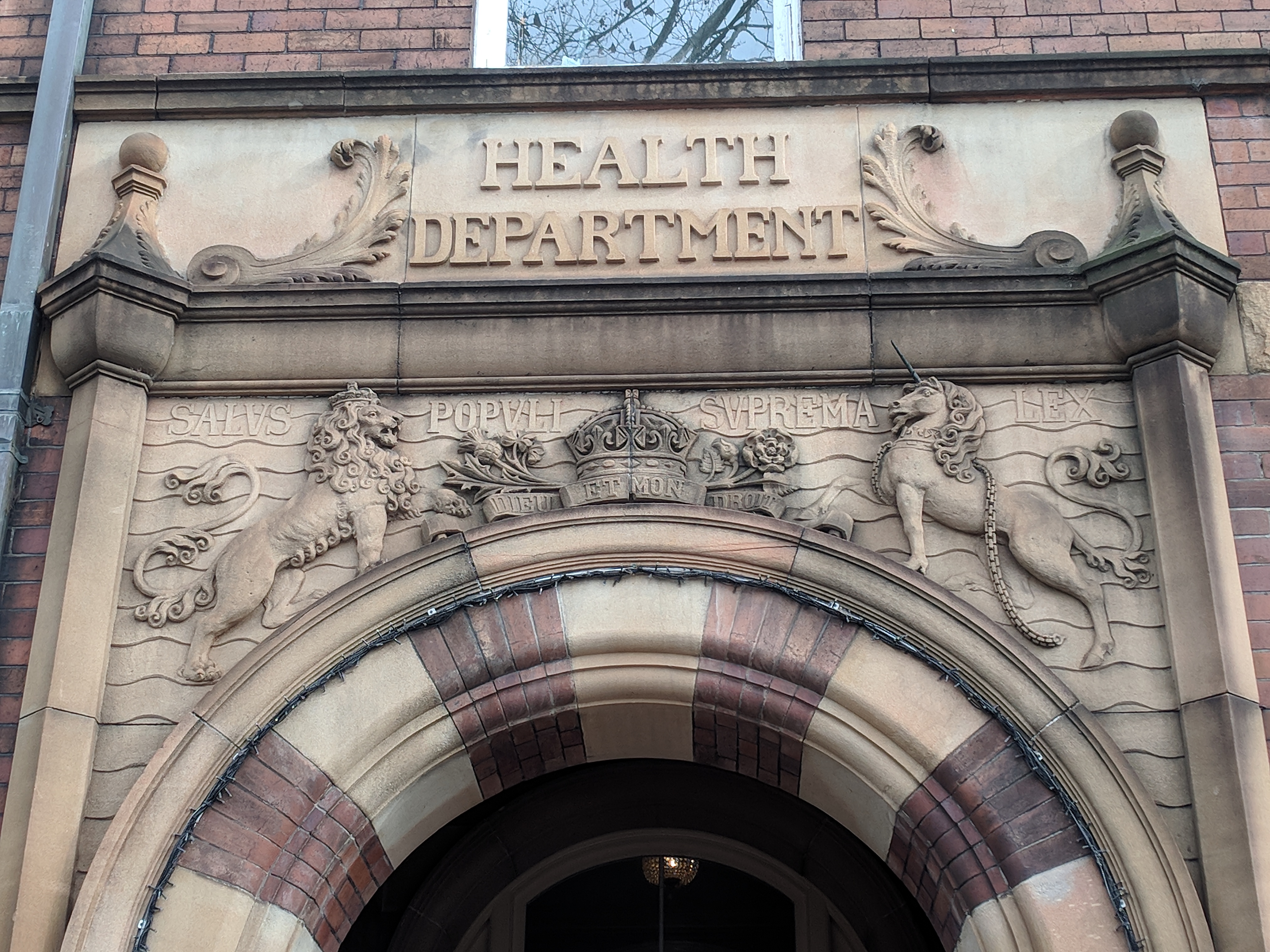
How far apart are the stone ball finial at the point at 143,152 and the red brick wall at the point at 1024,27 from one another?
106 inches

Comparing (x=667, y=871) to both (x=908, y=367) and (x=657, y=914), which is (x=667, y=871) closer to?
(x=657, y=914)

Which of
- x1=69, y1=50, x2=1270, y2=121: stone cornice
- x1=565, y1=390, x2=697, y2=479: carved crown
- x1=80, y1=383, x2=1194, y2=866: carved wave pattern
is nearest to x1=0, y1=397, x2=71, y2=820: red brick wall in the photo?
x1=80, y1=383, x2=1194, y2=866: carved wave pattern

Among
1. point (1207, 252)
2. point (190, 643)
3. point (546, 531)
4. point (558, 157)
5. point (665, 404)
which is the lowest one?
point (190, 643)

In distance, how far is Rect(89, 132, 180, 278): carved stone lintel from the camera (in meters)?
5.70

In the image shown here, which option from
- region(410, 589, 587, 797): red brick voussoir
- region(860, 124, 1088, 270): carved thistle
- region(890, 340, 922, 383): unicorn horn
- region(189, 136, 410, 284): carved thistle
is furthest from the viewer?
region(189, 136, 410, 284): carved thistle

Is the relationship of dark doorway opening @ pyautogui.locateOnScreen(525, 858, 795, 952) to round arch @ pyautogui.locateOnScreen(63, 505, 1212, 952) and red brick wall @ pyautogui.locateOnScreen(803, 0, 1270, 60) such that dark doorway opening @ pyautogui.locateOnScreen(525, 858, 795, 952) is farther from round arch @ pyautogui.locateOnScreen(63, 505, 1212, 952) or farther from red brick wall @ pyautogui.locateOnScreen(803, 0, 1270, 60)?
red brick wall @ pyautogui.locateOnScreen(803, 0, 1270, 60)

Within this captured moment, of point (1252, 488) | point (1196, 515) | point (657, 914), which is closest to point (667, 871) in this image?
point (657, 914)

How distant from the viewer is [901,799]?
4910 mm

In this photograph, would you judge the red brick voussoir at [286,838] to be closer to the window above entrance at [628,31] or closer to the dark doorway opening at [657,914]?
the dark doorway opening at [657,914]

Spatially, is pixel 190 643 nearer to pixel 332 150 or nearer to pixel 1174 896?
pixel 332 150

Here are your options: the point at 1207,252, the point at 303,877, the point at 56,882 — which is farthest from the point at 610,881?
the point at 1207,252

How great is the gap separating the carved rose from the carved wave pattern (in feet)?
0.18

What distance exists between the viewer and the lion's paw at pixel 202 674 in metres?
5.11

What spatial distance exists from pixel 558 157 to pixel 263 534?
1.96 m
